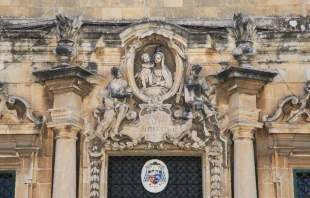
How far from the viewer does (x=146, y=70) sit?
16.1 metres

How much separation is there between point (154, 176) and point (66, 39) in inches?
128

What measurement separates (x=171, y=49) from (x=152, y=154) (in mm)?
2162

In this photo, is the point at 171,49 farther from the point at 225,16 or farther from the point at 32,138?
the point at 32,138

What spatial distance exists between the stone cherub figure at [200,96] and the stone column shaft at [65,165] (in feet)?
8.00

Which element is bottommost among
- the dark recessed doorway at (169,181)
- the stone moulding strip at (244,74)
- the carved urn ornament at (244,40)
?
the dark recessed doorway at (169,181)

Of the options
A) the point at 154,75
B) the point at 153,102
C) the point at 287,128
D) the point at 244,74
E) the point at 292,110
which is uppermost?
the point at 154,75

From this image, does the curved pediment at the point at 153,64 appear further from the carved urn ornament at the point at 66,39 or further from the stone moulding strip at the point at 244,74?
the carved urn ornament at the point at 66,39

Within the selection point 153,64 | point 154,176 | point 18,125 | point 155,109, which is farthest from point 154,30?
point 18,125

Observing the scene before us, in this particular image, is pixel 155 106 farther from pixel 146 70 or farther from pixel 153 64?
pixel 153 64

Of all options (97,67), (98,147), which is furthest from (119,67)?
(98,147)

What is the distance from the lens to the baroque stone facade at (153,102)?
1554 cm

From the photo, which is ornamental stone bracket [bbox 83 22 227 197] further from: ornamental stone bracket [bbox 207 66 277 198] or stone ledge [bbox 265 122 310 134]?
stone ledge [bbox 265 122 310 134]

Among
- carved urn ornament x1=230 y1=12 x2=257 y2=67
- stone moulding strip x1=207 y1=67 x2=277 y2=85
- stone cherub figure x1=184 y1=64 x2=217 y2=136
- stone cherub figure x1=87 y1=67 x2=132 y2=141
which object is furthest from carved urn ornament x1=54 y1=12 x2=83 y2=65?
carved urn ornament x1=230 y1=12 x2=257 y2=67

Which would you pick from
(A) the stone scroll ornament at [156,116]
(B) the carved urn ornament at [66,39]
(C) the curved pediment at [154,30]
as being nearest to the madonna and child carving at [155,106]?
(A) the stone scroll ornament at [156,116]
